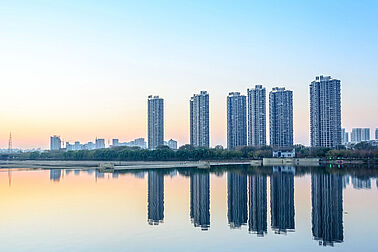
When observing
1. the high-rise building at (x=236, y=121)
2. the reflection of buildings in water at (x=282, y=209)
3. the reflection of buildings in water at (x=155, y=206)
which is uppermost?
the high-rise building at (x=236, y=121)

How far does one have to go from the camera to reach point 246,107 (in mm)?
89625

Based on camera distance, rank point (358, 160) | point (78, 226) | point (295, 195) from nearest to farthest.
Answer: point (78, 226)
point (295, 195)
point (358, 160)

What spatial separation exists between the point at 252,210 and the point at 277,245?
584 cm

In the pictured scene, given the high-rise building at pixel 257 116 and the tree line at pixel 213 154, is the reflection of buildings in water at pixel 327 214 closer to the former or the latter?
the tree line at pixel 213 154

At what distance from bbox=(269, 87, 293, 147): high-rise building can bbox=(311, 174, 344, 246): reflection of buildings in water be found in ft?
199

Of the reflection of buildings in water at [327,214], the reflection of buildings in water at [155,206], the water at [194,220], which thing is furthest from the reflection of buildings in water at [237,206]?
the reflection of buildings in water at [155,206]

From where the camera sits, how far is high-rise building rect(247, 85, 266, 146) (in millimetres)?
85812

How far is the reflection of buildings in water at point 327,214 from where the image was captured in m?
12.5

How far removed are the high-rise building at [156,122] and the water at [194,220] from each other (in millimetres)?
74200

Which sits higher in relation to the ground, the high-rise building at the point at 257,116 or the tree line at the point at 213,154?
the high-rise building at the point at 257,116

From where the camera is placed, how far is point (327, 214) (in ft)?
52.7

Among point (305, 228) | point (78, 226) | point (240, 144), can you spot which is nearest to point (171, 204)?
point (78, 226)

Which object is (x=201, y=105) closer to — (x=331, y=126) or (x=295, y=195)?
(x=331, y=126)

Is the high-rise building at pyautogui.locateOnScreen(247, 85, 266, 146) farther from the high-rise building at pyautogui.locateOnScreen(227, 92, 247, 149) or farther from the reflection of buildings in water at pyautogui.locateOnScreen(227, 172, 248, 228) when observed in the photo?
the reflection of buildings in water at pyautogui.locateOnScreen(227, 172, 248, 228)
